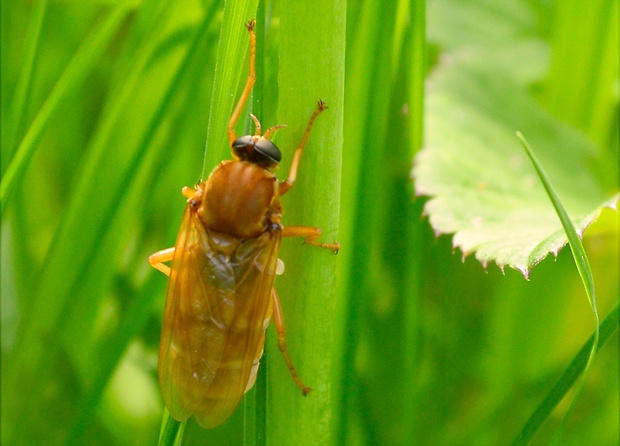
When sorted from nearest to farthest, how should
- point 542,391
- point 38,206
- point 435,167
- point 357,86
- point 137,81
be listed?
point 357,86 → point 137,81 → point 435,167 → point 542,391 → point 38,206

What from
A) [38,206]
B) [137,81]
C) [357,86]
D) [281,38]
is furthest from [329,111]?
[38,206]

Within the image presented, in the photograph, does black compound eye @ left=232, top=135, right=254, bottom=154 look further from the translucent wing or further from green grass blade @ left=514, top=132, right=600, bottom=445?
green grass blade @ left=514, top=132, right=600, bottom=445

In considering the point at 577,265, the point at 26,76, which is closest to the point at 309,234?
the point at 577,265

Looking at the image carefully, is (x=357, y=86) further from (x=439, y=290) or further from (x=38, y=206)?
(x=38, y=206)

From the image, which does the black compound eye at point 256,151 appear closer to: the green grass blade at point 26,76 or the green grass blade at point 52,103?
the green grass blade at point 52,103

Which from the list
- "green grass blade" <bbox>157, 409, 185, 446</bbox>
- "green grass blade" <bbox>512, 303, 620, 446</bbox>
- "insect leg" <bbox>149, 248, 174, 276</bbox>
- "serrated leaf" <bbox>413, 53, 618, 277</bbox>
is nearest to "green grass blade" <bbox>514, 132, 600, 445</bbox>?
"green grass blade" <bbox>512, 303, 620, 446</bbox>

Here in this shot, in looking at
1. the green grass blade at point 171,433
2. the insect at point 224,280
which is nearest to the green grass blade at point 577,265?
the insect at point 224,280
